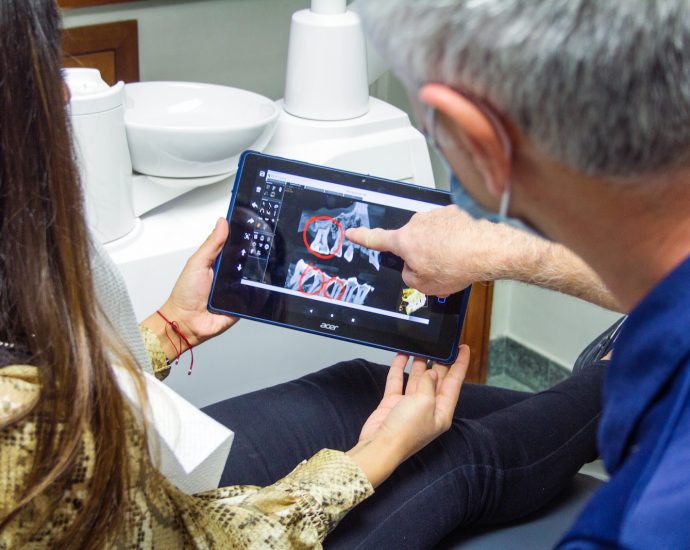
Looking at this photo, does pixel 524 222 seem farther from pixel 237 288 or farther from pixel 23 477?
pixel 237 288

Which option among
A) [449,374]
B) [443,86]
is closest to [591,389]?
[449,374]

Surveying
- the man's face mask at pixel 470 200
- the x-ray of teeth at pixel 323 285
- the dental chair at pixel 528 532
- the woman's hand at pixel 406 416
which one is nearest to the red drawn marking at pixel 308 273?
the x-ray of teeth at pixel 323 285

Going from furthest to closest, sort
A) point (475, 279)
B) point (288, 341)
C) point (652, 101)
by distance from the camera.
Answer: point (288, 341)
point (475, 279)
point (652, 101)

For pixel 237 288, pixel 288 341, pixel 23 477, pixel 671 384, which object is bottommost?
pixel 288 341

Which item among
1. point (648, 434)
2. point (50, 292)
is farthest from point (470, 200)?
point (50, 292)

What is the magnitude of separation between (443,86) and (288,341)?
0.77m

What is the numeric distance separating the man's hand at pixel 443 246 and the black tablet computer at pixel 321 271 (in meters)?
0.03

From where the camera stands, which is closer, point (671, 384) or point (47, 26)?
point (671, 384)

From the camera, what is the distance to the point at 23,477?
0.58m

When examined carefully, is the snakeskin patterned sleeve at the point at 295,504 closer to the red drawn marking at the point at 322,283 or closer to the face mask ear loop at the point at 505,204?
the red drawn marking at the point at 322,283

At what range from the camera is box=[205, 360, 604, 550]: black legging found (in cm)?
90

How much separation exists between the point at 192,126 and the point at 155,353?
0.26m

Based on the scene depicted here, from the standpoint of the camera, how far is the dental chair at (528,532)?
0.93 metres

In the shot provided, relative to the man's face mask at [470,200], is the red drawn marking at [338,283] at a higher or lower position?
lower
